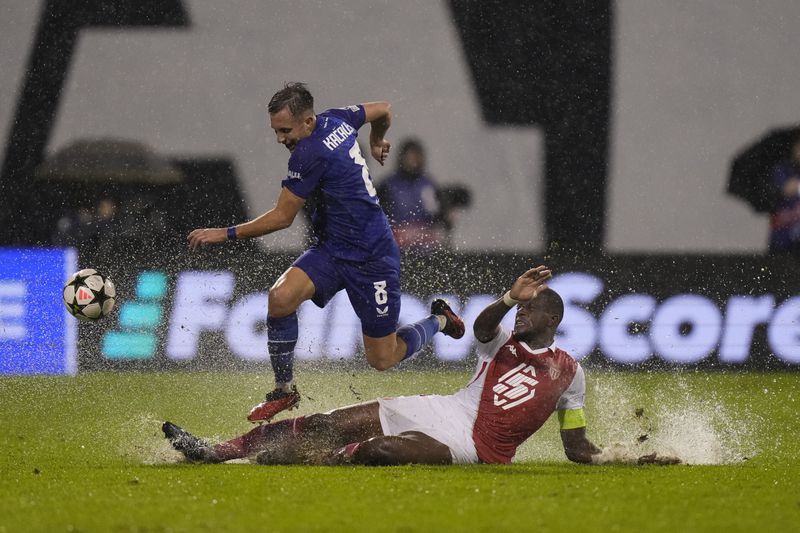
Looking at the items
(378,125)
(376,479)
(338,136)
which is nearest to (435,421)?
(376,479)

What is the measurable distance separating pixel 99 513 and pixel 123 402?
14.3 ft

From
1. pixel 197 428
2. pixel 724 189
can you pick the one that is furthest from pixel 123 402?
pixel 724 189

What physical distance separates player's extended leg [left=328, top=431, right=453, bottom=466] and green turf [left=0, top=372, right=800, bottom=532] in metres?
0.10

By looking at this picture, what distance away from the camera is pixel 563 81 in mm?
12336

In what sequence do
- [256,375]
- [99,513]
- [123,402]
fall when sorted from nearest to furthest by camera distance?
[99,513], [123,402], [256,375]

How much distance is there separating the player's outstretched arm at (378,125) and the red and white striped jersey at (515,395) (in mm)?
1585

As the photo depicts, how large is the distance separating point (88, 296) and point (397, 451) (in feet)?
7.40

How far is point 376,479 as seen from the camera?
18.0 ft

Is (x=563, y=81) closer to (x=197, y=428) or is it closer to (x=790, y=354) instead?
(x=790, y=354)

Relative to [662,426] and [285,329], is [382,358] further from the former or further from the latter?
[662,426]

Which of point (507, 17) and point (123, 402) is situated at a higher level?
point (507, 17)

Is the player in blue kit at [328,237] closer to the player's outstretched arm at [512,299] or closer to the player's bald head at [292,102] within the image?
the player's bald head at [292,102]

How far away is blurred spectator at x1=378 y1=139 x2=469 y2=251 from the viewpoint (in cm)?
1171

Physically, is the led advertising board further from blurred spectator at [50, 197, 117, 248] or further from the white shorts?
the white shorts
